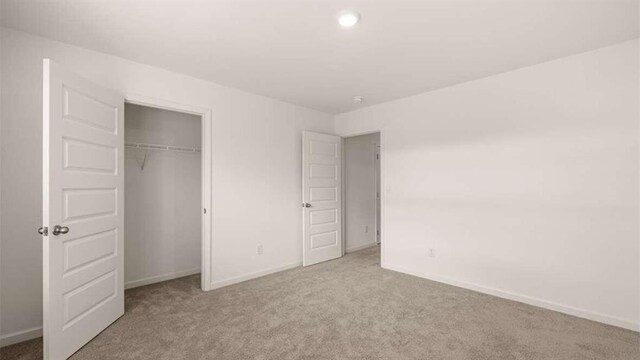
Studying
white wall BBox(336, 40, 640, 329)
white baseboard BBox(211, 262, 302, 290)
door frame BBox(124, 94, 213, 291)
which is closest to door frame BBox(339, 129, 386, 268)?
white wall BBox(336, 40, 640, 329)

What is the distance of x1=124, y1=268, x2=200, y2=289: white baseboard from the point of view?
336 centimetres

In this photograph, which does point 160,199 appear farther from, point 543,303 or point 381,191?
point 543,303

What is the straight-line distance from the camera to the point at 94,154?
7.41ft

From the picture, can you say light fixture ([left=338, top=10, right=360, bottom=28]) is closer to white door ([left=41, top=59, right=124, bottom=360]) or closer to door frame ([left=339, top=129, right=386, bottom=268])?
white door ([left=41, top=59, right=124, bottom=360])

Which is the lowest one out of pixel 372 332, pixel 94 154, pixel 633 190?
pixel 372 332

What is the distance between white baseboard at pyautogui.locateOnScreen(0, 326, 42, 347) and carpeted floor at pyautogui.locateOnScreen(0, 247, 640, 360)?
0.06 metres

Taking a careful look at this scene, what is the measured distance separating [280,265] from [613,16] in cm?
404

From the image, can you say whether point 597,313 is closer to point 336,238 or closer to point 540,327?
point 540,327

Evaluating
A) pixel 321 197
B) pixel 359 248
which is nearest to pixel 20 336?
pixel 321 197

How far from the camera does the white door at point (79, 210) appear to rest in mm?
1859

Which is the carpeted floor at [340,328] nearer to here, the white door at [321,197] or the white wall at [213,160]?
the white wall at [213,160]

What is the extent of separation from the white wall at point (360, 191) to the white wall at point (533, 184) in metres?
1.31

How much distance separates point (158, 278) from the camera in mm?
3586

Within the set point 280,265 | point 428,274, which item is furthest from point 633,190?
point 280,265
